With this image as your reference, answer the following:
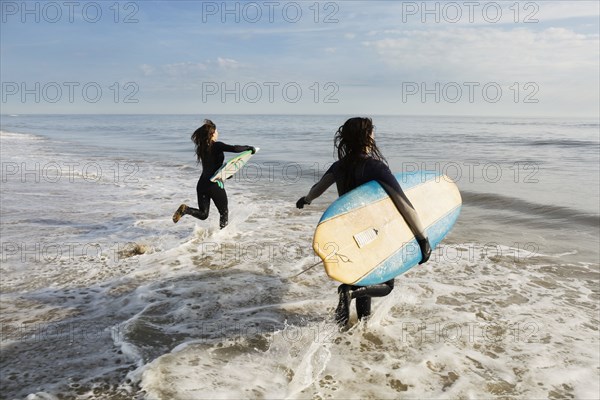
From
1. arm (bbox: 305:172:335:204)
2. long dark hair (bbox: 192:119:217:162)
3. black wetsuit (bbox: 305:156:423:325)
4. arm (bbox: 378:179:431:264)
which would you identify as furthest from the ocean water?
long dark hair (bbox: 192:119:217:162)

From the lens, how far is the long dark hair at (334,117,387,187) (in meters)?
3.63

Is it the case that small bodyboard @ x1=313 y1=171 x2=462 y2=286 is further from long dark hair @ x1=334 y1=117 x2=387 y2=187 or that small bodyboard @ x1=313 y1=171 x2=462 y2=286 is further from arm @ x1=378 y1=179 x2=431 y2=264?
long dark hair @ x1=334 y1=117 x2=387 y2=187

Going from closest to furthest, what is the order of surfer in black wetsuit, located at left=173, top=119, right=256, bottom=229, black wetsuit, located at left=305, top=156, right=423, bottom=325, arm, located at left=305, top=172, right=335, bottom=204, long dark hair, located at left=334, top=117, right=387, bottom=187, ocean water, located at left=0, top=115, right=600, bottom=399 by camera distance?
ocean water, located at left=0, top=115, right=600, bottom=399
long dark hair, located at left=334, top=117, right=387, bottom=187
black wetsuit, located at left=305, top=156, right=423, bottom=325
arm, located at left=305, top=172, right=335, bottom=204
surfer in black wetsuit, located at left=173, top=119, right=256, bottom=229

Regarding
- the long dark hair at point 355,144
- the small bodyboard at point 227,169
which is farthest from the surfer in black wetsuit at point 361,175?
the small bodyboard at point 227,169

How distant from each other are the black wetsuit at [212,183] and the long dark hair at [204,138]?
0.08 metres

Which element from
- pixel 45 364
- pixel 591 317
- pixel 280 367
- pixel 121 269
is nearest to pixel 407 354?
pixel 280 367

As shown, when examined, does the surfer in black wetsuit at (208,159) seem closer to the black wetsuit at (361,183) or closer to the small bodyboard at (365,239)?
the black wetsuit at (361,183)

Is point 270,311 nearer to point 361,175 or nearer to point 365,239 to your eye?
point 365,239

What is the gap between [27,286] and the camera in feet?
17.0

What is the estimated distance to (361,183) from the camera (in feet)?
12.8

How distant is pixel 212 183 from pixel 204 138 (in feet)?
2.53

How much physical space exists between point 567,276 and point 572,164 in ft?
45.1

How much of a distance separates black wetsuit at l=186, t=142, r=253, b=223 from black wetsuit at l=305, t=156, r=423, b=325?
10.7 ft

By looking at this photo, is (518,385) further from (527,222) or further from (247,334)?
(527,222)
